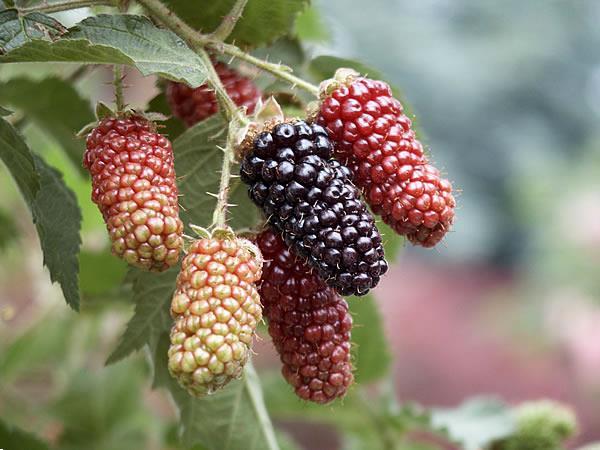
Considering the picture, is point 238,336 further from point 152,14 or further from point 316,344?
point 152,14

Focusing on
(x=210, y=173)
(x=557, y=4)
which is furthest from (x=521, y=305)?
(x=210, y=173)

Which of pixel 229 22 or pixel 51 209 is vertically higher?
pixel 229 22

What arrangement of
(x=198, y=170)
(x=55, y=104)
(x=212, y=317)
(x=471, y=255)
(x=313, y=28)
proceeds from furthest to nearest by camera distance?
(x=471, y=255) < (x=313, y=28) < (x=55, y=104) < (x=198, y=170) < (x=212, y=317)

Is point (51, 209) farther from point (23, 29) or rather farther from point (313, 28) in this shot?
point (313, 28)

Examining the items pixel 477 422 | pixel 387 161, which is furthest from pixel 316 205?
pixel 477 422

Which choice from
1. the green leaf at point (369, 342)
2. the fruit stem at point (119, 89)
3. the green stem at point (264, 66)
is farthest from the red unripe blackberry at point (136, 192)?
the green leaf at point (369, 342)

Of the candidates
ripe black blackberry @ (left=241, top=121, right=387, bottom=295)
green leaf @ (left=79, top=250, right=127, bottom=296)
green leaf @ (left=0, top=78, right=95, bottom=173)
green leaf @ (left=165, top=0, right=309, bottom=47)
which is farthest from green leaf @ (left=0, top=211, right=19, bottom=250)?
ripe black blackberry @ (left=241, top=121, right=387, bottom=295)

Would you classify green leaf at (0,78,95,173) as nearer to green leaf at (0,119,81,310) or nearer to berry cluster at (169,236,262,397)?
green leaf at (0,119,81,310)

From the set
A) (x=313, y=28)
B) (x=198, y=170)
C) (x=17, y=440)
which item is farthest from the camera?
(x=313, y=28)
